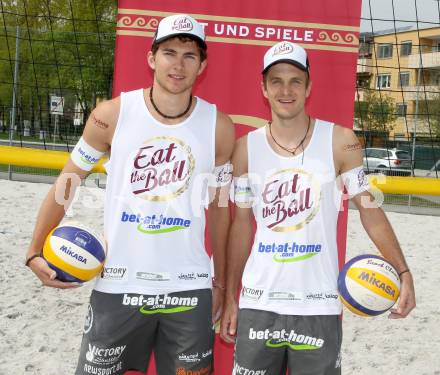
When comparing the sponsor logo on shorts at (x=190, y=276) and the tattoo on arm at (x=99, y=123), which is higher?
the tattoo on arm at (x=99, y=123)

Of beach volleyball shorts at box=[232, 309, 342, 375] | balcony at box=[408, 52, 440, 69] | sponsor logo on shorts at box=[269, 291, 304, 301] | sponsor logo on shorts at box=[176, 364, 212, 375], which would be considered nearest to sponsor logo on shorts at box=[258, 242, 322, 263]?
sponsor logo on shorts at box=[269, 291, 304, 301]

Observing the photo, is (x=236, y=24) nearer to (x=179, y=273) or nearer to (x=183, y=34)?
(x=183, y=34)

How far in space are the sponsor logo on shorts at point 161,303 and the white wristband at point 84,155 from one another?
639 mm

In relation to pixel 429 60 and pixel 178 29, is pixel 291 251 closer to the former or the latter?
pixel 178 29

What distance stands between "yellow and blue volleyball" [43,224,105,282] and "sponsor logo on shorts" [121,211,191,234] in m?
0.20

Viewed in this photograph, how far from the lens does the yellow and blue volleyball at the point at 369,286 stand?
2350 mm

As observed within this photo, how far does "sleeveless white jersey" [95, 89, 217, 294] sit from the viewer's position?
238 cm

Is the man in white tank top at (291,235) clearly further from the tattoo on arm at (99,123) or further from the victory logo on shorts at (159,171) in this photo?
the tattoo on arm at (99,123)

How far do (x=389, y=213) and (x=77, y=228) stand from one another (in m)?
9.96

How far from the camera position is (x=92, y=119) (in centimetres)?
242

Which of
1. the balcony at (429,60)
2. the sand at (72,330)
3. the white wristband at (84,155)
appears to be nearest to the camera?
the white wristband at (84,155)

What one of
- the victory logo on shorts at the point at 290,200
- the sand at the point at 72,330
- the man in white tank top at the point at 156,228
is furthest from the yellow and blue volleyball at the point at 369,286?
the sand at the point at 72,330

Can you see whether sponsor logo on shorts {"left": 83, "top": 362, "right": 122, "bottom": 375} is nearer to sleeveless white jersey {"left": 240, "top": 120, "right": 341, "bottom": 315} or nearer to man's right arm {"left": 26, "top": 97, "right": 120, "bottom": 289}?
man's right arm {"left": 26, "top": 97, "right": 120, "bottom": 289}

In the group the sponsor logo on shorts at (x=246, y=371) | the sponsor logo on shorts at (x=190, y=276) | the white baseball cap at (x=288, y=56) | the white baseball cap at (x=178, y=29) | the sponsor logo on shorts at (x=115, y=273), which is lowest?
the sponsor logo on shorts at (x=246, y=371)
